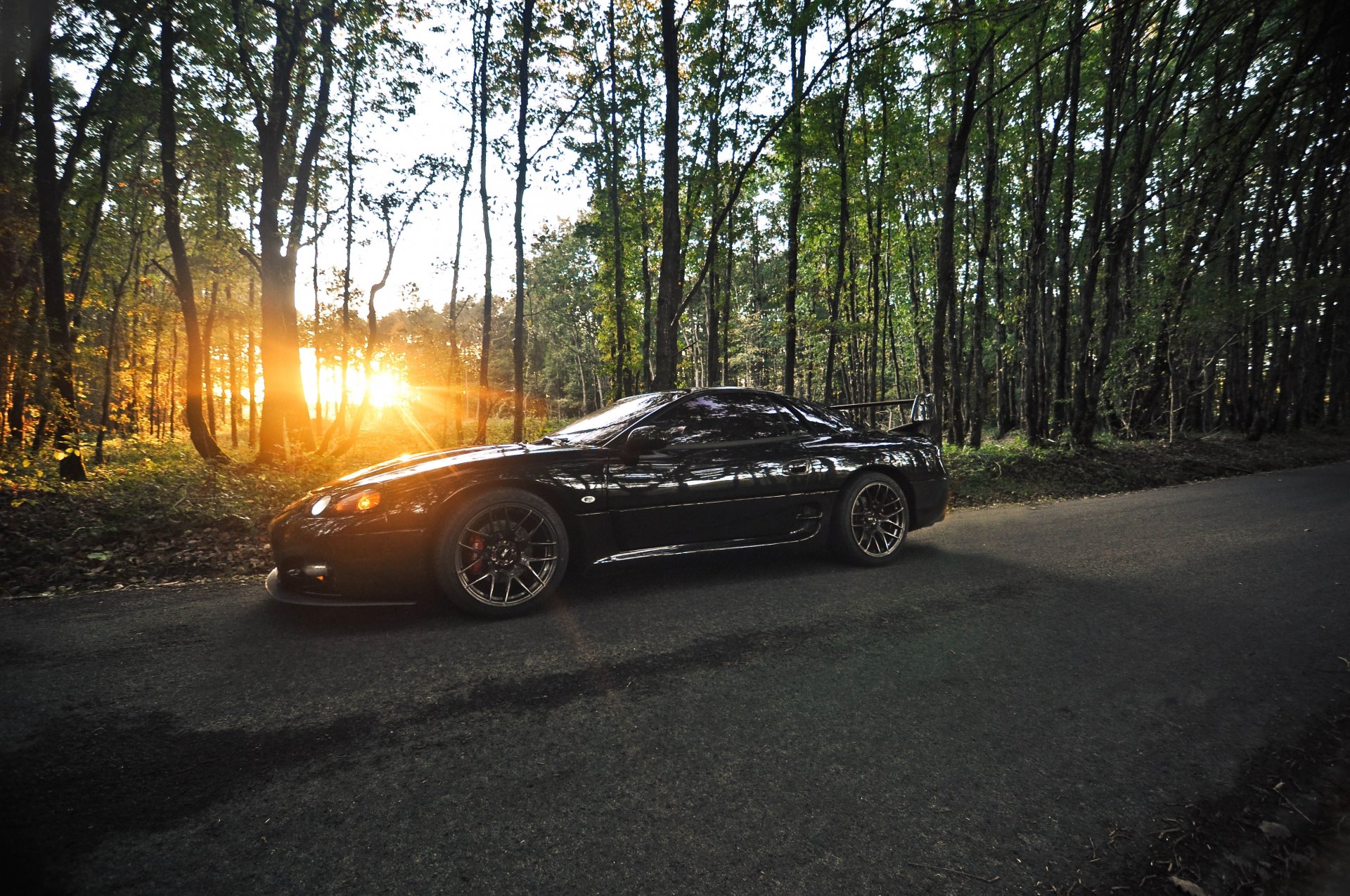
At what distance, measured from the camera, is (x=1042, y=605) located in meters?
A: 3.33

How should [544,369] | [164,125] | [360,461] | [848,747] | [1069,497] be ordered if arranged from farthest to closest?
[544,369] < [360,461] < [164,125] < [1069,497] < [848,747]

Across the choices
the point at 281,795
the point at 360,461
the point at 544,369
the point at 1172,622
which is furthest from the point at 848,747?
the point at 544,369

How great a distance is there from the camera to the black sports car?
10.0 ft

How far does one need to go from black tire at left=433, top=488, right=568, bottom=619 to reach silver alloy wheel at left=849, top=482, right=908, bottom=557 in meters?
2.34

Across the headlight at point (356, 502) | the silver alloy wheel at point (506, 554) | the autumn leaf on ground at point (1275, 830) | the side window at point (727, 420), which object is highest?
the side window at point (727, 420)

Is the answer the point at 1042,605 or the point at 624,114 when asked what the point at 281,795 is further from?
the point at 624,114

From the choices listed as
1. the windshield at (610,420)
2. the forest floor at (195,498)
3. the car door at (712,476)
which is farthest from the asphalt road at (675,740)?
the windshield at (610,420)

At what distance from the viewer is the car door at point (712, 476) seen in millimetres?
3586

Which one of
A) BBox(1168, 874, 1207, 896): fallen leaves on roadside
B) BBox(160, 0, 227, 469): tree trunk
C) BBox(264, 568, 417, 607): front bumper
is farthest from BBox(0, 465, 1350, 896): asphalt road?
BBox(160, 0, 227, 469): tree trunk

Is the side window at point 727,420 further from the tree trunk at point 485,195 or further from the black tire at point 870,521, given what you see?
the tree trunk at point 485,195

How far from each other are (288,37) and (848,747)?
44.1ft

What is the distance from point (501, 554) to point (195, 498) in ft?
17.8

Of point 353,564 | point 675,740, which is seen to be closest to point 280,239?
point 353,564

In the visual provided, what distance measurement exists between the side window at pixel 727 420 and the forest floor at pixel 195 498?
3.48 m
